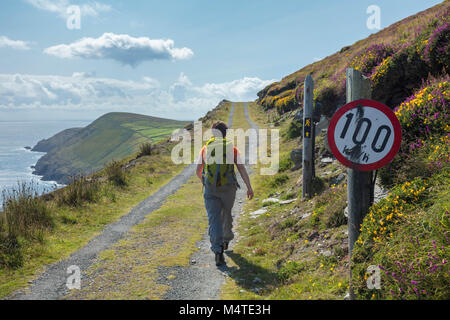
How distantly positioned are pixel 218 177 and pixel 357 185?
2514mm

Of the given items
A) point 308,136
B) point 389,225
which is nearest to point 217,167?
point 389,225

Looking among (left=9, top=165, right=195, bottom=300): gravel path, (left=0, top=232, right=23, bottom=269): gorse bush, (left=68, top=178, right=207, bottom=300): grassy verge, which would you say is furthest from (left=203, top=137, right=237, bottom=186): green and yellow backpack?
(left=0, top=232, right=23, bottom=269): gorse bush

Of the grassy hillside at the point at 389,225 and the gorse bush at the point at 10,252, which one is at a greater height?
the grassy hillside at the point at 389,225

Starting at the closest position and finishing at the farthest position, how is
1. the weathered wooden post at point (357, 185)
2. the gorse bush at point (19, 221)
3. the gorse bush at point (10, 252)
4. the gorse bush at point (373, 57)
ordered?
1. the weathered wooden post at point (357, 185)
2. the gorse bush at point (10, 252)
3. the gorse bush at point (19, 221)
4. the gorse bush at point (373, 57)

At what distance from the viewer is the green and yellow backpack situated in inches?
220

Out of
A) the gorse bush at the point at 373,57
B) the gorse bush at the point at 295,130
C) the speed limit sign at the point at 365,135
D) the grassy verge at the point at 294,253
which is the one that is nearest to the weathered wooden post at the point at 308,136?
the grassy verge at the point at 294,253

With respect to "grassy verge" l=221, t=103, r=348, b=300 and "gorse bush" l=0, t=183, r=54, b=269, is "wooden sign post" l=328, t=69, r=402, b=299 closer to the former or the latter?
"grassy verge" l=221, t=103, r=348, b=300

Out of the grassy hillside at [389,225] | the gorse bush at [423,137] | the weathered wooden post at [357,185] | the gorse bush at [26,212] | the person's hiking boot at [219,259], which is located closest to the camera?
the grassy hillside at [389,225]

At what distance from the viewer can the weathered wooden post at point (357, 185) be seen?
12.1 ft

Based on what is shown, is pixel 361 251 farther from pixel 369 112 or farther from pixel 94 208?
pixel 94 208

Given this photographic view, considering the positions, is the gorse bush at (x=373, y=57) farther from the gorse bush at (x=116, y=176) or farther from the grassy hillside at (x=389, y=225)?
the gorse bush at (x=116, y=176)

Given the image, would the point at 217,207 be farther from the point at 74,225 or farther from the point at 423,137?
the point at 74,225

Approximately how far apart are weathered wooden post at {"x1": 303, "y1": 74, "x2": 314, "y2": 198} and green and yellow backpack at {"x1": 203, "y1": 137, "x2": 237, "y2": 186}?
3637mm
